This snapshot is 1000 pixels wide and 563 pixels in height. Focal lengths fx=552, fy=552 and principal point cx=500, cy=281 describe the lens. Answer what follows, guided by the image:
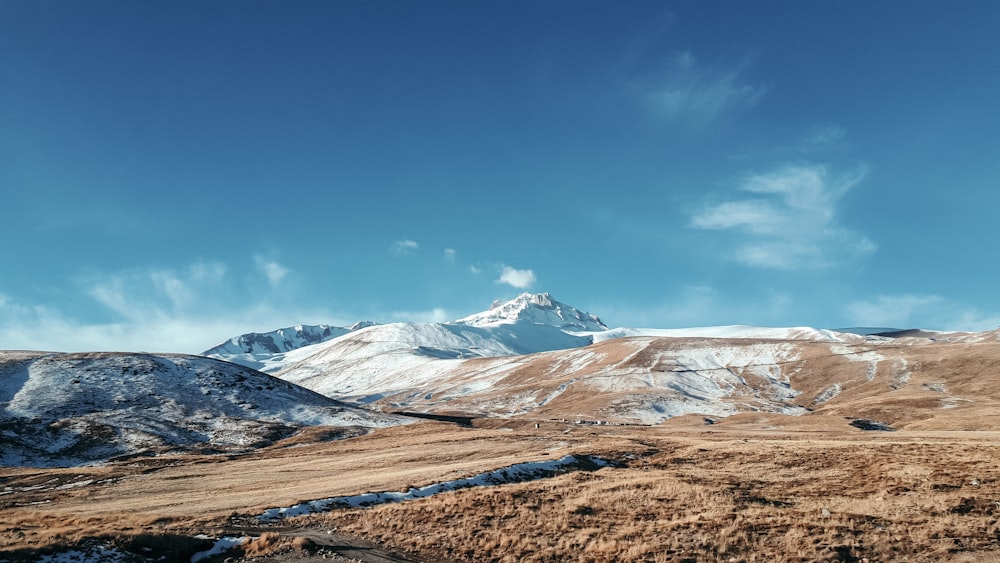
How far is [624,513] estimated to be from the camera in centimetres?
2759

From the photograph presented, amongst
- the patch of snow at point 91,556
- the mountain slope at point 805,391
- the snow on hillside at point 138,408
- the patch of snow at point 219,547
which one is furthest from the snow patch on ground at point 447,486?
the mountain slope at point 805,391

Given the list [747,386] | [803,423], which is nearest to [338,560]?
[803,423]

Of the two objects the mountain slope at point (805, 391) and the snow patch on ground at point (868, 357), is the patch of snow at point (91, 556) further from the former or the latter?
the snow patch on ground at point (868, 357)

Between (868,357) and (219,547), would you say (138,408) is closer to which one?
(219,547)

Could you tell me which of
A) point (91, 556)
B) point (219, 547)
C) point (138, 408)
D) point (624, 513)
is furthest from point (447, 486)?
point (138, 408)

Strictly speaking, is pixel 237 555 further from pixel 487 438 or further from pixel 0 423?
pixel 0 423

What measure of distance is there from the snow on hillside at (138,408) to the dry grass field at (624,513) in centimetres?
4222

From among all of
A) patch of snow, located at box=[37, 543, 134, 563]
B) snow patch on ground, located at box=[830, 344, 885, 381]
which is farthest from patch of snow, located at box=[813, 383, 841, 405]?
patch of snow, located at box=[37, 543, 134, 563]

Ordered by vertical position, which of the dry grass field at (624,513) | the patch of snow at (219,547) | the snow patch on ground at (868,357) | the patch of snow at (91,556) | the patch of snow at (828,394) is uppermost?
the snow patch on ground at (868,357)

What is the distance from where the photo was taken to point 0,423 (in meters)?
89.4

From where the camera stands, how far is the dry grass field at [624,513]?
21.3 metres

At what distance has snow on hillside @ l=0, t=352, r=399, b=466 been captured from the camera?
8631cm

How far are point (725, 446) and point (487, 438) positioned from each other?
36877 millimetres

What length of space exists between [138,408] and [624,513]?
116 meters
